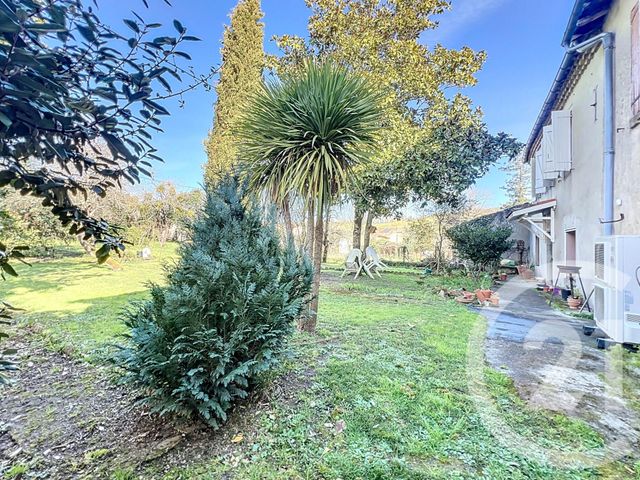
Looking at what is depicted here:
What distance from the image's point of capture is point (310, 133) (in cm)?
413

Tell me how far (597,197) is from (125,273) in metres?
12.8

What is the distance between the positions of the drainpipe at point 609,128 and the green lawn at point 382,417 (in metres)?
3.27

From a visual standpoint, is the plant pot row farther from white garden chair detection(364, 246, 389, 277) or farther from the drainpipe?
white garden chair detection(364, 246, 389, 277)

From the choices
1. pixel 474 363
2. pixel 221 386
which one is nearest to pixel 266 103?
pixel 221 386

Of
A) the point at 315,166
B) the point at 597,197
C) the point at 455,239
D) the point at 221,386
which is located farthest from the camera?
the point at 455,239

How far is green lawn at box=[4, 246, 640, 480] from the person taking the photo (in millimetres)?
2074

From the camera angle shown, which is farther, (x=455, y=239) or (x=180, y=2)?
(x=455, y=239)

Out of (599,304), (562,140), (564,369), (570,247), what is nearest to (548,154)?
(562,140)

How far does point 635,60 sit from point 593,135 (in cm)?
235

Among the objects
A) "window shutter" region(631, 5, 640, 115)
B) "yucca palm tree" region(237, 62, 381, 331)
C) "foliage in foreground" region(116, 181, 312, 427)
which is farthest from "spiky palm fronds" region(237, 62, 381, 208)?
"window shutter" region(631, 5, 640, 115)

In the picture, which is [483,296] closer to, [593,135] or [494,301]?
[494,301]

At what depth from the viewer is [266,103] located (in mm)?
4309

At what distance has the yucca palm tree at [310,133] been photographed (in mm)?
4082

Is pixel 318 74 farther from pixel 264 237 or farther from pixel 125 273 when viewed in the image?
pixel 125 273
